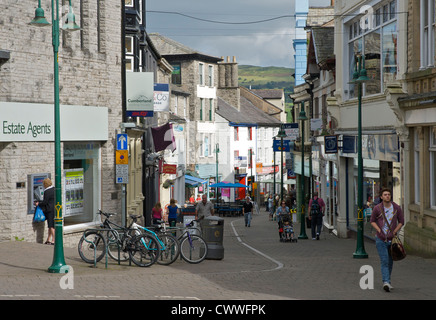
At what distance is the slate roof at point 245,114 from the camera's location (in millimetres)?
76062

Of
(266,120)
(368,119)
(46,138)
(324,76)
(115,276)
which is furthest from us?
(266,120)

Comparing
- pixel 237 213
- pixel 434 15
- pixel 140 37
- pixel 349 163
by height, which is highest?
pixel 140 37

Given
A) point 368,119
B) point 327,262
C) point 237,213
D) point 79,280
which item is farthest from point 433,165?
point 237,213

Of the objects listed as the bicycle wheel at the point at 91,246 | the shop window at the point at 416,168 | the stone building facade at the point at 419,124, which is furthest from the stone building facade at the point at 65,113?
the shop window at the point at 416,168

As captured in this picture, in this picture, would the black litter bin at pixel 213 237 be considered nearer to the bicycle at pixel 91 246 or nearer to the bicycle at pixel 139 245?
the bicycle at pixel 139 245

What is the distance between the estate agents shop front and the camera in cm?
1894

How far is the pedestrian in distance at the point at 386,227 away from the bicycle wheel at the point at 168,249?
19.4 ft

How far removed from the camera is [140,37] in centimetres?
3466

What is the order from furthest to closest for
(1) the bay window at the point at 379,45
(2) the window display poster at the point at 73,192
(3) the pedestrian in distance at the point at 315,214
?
(3) the pedestrian in distance at the point at 315,214, (1) the bay window at the point at 379,45, (2) the window display poster at the point at 73,192

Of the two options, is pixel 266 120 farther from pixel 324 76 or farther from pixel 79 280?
pixel 79 280

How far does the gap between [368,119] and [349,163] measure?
15.1ft

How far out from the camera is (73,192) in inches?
866

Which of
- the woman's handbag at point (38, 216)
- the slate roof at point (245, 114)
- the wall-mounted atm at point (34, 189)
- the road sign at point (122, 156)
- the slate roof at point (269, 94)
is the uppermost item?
the slate roof at point (269, 94)

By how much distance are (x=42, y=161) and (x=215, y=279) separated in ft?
25.5
